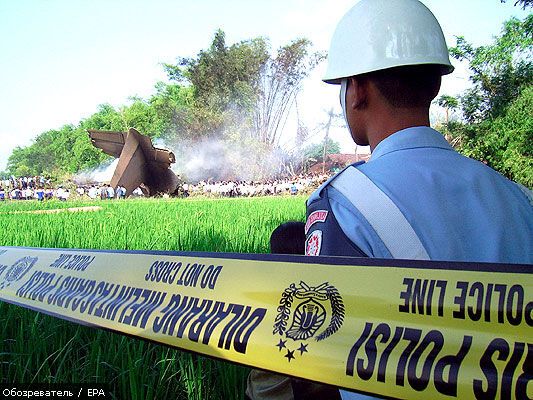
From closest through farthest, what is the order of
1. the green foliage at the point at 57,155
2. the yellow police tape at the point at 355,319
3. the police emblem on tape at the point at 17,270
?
the yellow police tape at the point at 355,319
the police emblem on tape at the point at 17,270
the green foliage at the point at 57,155

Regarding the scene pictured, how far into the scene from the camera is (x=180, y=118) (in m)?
45.8

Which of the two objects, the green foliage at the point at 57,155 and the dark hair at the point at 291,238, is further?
the green foliage at the point at 57,155

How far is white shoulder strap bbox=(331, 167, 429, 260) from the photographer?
106 cm

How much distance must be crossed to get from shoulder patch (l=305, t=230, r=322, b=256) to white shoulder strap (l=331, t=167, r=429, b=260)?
0.10 m

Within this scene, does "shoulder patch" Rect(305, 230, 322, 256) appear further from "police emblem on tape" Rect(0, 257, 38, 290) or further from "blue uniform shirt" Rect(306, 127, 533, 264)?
"police emblem on tape" Rect(0, 257, 38, 290)

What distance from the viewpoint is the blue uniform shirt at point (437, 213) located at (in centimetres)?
107

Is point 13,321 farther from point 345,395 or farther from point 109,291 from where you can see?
point 345,395

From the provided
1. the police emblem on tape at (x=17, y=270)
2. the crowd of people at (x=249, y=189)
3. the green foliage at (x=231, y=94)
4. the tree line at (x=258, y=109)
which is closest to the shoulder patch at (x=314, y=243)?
the police emblem on tape at (x=17, y=270)

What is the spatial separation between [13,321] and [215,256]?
4.96ft

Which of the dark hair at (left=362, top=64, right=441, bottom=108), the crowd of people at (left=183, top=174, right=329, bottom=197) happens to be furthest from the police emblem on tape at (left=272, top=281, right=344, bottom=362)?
the crowd of people at (left=183, top=174, right=329, bottom=197)

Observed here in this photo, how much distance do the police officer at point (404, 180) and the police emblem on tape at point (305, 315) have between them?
0.40 feet

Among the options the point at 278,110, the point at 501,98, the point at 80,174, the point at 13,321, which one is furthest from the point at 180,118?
the point at 13,321

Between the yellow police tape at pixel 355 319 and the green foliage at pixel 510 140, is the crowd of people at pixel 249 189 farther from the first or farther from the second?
the yellow police tape at pixel 355 319

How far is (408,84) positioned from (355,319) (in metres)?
0.53
